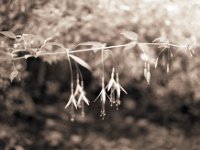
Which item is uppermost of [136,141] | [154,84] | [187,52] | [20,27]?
[20,27]

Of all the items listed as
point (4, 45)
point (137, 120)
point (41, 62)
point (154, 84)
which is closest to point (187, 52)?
point (154, 84)

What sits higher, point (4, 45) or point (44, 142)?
point (4, 45)

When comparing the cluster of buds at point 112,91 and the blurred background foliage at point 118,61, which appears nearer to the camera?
the cluster of buds at point 112,91

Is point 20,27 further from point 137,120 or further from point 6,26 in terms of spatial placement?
point 137,120

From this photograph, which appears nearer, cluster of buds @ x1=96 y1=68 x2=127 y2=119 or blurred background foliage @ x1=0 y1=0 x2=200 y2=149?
cluster of buds @ x1=96 y1=68 x2=127 y2=119

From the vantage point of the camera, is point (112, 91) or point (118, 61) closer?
point (112, 91)

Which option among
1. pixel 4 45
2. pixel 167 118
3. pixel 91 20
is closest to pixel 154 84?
pixel 167 118
